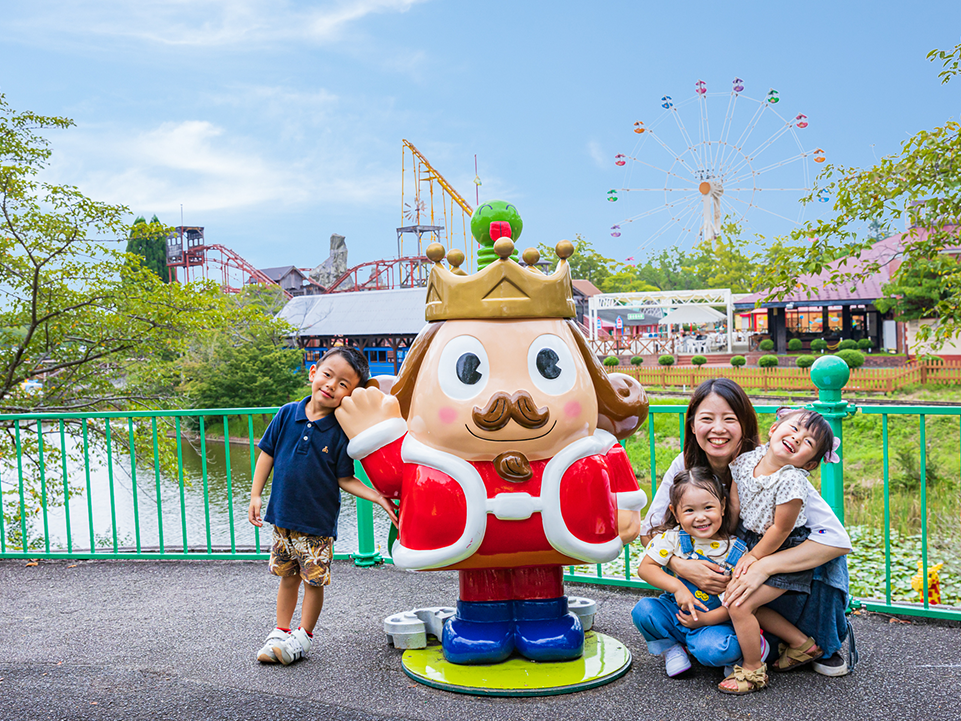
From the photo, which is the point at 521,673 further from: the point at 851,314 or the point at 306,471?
the point at 851,314

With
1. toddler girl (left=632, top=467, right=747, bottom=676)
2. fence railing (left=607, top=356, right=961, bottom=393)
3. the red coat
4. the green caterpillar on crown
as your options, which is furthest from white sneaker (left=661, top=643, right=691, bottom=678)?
fence railing (left=607, top=356, right=961, bottom=393)

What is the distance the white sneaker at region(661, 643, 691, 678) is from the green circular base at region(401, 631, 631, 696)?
0.16 metres

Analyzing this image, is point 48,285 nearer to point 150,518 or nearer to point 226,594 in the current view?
point 150,518

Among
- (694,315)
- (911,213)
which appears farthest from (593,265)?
(911,213)

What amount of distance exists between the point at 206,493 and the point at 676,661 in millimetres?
2877

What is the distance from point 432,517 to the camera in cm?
260

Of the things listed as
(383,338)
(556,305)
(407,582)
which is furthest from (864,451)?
(383,338)

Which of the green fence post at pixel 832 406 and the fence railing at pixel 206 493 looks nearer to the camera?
the green fence post at pixel 832 406

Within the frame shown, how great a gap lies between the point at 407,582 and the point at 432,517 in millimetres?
1582

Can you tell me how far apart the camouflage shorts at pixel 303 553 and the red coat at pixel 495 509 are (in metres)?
0.32

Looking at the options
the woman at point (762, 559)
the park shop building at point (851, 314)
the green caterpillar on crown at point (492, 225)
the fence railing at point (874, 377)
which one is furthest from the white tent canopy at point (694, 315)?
the woman at point (762, 559)

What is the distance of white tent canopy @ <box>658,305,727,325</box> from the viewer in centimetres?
2750

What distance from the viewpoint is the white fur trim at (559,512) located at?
2594 millimetres

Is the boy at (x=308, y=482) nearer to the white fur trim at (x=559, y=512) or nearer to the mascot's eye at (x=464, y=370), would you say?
the mascot's eye at (x=464, y=370)
